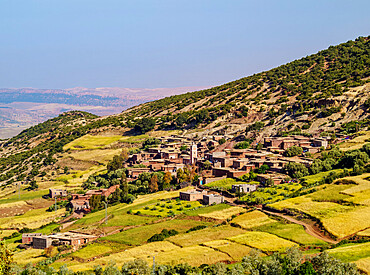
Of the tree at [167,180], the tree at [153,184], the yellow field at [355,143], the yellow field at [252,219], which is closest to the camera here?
the yellow field at [252,219]

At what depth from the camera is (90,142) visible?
455ft

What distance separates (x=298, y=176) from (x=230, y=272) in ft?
120

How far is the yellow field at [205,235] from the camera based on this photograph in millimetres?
51188

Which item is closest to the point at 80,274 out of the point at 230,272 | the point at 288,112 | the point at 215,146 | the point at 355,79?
the point at 230,272

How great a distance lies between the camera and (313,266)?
38062mm

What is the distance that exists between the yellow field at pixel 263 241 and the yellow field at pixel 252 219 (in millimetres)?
3578

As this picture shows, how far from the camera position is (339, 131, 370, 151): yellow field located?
264ft

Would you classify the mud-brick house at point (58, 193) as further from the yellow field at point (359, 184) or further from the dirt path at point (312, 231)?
the yellow field at point (359, 184)

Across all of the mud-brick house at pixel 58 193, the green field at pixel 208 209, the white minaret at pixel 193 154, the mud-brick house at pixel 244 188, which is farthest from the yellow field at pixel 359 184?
the mud-brick house at pixel 58 193

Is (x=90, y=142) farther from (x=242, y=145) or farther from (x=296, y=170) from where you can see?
(x=296, y=170)

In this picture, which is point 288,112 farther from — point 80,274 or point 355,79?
point 80,274

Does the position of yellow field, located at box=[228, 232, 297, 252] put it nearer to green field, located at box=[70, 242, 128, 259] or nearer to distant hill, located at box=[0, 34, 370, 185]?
green field, located at box=[70, 242, 128, 259]

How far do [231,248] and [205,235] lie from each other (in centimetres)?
678

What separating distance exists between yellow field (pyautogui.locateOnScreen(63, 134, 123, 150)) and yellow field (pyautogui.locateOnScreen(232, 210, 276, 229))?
3084 inches
